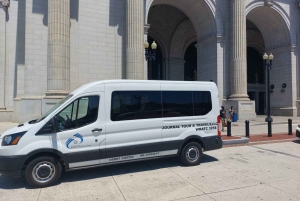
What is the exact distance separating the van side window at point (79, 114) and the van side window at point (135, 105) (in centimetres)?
46

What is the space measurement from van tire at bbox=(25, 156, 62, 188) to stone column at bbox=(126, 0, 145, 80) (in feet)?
40.1

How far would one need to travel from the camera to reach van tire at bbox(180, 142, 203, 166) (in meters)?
6.59

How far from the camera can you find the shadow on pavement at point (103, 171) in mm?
5375

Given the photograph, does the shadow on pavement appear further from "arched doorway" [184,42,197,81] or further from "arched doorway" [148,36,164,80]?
"arched doorway" [184,42,197,81]

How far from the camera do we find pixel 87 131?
5.46 m

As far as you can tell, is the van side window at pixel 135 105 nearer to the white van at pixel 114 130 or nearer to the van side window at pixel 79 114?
the white van at pixel 114 130

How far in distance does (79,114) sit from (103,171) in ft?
5.88

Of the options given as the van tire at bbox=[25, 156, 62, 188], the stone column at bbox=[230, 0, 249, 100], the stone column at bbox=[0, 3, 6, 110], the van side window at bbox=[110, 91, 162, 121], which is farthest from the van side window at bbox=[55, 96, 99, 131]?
the stone column at bbox=[230, 0, 249, 100]

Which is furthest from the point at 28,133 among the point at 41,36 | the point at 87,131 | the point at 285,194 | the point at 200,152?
the point at 41,36

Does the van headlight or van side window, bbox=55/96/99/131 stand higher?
van side window, bbox=55/96/99/131

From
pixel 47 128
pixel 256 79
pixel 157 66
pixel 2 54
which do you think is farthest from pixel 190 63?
pixel 47 128

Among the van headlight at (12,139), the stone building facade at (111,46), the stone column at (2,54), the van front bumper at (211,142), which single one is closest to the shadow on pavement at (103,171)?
the van front bumper at (211,142)

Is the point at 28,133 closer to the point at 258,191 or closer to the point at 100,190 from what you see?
the point at 100,190

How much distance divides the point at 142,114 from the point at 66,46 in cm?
1141
